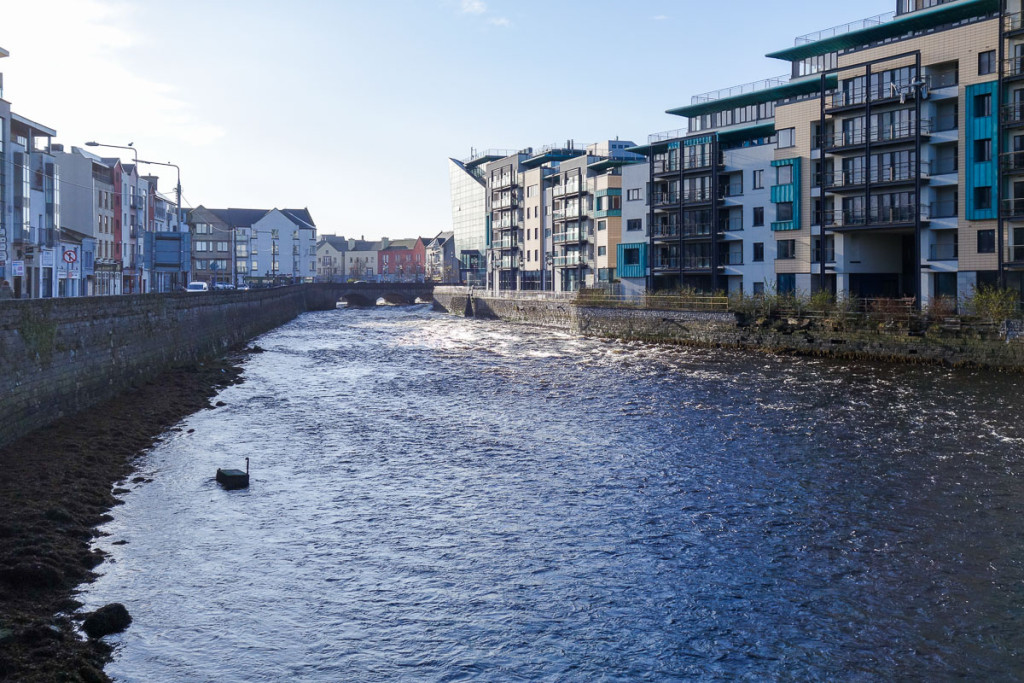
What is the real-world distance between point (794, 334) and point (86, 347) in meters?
42.1

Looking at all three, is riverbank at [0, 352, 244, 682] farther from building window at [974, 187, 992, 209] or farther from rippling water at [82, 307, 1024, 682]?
building window at [974, 187, 992, 209]

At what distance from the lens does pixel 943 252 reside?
195ft

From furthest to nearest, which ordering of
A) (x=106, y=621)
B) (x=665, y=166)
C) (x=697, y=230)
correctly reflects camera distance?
(x=665, y=166) → (x=697, y=230) → (x=106, y=621)

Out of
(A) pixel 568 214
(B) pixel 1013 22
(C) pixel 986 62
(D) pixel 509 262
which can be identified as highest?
(B) pixel 1013 22

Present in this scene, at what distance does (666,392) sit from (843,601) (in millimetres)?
26263

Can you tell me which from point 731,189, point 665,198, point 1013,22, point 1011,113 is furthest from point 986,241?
point 665,198

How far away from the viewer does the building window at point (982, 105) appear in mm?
56094

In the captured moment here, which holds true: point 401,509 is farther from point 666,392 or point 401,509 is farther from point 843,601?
point 666,392

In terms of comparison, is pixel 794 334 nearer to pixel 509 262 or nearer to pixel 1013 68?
pixel 1013 68

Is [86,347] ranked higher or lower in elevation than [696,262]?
lower

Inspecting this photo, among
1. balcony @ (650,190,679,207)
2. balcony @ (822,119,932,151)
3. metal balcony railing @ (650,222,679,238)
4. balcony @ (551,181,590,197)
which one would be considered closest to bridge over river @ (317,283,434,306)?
balcony @ (551,181,590,197)

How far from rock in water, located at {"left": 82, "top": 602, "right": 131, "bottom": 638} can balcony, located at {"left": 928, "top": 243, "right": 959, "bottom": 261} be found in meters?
56.3

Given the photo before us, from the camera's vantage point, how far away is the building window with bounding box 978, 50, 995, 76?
56.1m

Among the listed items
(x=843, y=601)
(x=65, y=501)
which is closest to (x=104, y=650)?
(x=65, y=501)
